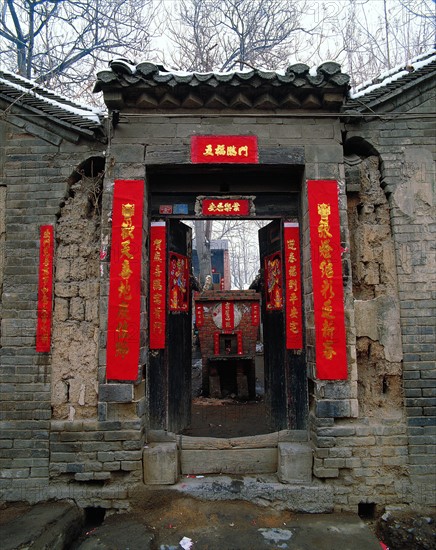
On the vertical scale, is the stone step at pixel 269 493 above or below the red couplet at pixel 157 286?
below

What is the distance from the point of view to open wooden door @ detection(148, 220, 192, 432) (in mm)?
4660

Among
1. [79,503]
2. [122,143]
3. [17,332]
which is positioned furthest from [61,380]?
[122,143]

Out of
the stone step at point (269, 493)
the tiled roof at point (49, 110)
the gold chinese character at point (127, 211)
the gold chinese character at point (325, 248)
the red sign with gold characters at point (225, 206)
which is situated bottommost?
the stone step at point (269, 493)

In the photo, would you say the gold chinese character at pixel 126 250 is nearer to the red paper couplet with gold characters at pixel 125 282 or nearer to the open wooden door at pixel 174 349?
the red paper couplet with gold characters at pixel 125 282

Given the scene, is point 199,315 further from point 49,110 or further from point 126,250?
point 49,110

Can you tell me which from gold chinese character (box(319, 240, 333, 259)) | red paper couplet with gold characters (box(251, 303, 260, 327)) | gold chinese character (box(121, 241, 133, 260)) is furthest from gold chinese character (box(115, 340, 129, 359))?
red paper couplet with gold characters (box(251, 303, 260, 327))

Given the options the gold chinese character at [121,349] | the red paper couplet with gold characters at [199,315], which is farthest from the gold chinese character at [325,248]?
the red paper couplet with gold characters at [199,315]

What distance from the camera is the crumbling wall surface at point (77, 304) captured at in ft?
13.7

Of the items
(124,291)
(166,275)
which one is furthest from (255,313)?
(124,291)

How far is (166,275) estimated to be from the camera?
15.7 ft

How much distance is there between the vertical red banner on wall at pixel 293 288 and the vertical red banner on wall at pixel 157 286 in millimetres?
1608

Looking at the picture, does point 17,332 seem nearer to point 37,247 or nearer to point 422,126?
point 37,247

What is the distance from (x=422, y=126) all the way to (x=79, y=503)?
5903 mm

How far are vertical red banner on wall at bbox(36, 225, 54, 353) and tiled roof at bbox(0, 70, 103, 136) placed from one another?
→ 4.17 ft
